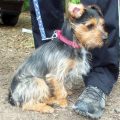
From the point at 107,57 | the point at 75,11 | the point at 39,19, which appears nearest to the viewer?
the point at 75,11

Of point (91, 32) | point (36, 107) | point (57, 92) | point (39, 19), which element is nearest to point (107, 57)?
point (91, 32)

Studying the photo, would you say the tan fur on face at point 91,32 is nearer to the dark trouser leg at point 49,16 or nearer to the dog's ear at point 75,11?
the dog's ear at point 75,11

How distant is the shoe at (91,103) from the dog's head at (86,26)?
0.51 metres

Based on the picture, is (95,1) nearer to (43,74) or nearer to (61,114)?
(43,74)

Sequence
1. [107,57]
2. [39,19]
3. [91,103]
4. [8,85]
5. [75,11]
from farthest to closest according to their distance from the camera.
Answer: [8,85] < [39,19] < [107,57] < [91,103] < [75,11]

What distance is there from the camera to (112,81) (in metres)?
4.75

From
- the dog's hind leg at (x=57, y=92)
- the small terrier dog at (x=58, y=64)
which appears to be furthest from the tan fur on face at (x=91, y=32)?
the dog's hind leg at (x=57, y=92)

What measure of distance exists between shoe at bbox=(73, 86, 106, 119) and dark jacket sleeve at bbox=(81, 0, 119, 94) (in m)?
0.12

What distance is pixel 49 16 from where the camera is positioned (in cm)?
480

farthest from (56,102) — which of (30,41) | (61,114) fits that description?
(30,41)

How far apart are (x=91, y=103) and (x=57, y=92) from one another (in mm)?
358

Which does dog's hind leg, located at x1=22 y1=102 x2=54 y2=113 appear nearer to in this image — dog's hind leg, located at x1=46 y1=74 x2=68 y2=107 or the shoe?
dog's hind leg, located at x1=46 y1=74 x2=68 y2=107

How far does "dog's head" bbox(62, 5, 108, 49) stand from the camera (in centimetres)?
418

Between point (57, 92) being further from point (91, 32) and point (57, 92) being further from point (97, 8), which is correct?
point (97, 8)
